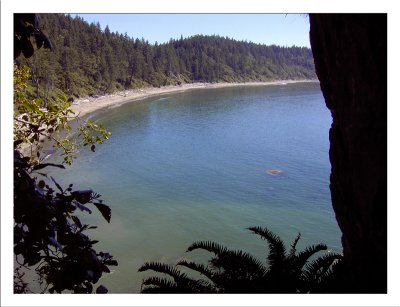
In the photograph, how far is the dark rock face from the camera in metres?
3.17

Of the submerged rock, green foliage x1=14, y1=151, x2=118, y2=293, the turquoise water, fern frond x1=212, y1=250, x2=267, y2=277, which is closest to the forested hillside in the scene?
the turquoise water

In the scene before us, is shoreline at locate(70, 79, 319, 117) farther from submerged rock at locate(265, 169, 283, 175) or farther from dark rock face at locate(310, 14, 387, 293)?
dark rock face at locate(310, 14, 387, 293)

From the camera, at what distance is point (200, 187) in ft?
85.0

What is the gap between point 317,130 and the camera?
47.5 meters

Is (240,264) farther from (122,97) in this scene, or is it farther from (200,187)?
(122,97)

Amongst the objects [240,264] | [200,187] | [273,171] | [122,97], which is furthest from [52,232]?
[122,97]

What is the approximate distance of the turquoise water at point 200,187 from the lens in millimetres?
17844

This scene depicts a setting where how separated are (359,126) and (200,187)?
891 inches

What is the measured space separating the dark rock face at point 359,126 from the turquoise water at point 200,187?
419 inches

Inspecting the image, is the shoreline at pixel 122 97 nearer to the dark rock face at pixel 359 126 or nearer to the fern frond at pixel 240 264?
the fern frond at pixel 240 264

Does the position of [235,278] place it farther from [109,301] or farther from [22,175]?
[22,175]

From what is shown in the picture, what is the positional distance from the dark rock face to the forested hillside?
52822 millimetres

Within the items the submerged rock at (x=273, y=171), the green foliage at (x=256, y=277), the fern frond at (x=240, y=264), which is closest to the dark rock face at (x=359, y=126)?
the green foliage at (x=256, y=277)
